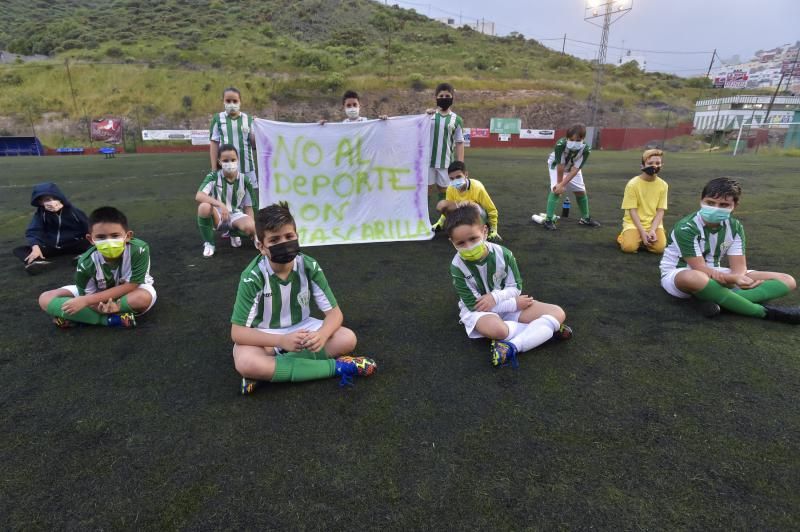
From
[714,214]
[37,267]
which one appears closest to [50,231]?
[37,267]

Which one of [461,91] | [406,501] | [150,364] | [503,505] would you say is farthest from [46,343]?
[461,91]

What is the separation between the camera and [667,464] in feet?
6.13

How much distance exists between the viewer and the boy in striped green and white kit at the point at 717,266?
3.25 meters

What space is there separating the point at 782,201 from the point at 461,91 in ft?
116

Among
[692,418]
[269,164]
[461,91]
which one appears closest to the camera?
[692,418]

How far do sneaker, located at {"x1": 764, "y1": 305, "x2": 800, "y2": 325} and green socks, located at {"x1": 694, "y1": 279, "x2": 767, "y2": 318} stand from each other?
0.04 m

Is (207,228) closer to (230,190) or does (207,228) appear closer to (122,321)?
(230,190)

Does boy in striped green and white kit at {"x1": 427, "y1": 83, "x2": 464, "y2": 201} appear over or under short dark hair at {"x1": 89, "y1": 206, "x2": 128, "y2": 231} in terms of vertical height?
over

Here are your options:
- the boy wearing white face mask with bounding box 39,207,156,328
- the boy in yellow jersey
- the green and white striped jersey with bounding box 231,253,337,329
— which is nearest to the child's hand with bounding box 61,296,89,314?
the boy wearing white face mask with bounding box 39,207,156,328

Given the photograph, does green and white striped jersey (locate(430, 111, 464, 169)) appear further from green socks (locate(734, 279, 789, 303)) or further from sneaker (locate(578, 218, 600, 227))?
green socks (locate(734, 279, 789, 303))

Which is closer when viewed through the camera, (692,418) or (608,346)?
(692,418)

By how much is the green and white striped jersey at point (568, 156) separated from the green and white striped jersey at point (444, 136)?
5.04 feet

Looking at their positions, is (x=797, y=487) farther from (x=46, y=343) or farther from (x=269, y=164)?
(x=269, y=164)

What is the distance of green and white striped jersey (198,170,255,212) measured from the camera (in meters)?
5.42
